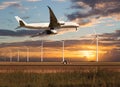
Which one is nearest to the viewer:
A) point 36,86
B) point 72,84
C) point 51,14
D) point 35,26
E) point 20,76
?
point 36,86

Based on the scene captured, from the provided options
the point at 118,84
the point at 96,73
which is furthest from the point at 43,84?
the point at 96,73

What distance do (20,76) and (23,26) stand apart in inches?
4308

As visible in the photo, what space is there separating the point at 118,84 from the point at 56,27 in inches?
4020

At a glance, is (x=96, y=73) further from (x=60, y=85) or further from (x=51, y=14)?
(x=51, y=14)

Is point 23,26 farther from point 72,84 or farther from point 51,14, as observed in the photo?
point 72,84

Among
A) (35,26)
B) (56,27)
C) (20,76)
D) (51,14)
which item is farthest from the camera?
(35,26)

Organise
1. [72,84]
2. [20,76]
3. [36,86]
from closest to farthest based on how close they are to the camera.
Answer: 1. [36,86]
2. [72,84]
3. [20,76]

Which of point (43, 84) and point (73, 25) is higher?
point (73, 25)

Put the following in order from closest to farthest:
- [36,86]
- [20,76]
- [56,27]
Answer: [36,86], [20,76], [56,27]

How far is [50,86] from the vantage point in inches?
1364

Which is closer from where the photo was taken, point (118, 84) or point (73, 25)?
point (118, 84)

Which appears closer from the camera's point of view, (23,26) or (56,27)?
(56,27)

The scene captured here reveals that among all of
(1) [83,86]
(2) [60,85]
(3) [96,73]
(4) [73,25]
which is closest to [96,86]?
(1) [83,86]

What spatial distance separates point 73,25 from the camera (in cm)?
14962
